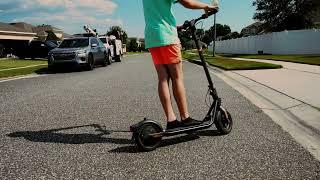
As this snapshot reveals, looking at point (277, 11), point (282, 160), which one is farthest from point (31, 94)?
point (277, 11)

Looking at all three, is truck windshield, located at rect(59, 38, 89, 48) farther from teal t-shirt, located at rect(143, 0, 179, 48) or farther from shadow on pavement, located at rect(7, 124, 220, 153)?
teal t-shirt, located at rect(143, 0, 179, 48)

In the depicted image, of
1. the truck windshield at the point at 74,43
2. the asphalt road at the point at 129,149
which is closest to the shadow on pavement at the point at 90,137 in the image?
the asphalt road at the point at 129,149

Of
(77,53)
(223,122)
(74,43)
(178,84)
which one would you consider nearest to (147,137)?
(178,84)

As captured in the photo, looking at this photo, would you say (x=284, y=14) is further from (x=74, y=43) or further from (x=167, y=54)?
(x=167, y=54)

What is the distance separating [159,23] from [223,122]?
1.48m

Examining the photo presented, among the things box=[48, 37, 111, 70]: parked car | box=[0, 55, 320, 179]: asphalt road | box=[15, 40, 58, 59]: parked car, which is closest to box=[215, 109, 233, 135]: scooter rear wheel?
box=[0, 55, 320, 179]: asphalt road

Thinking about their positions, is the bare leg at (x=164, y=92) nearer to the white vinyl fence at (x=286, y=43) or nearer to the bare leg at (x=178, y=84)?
the bare leg at (x=178, y=84)

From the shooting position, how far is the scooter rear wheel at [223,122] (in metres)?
5.27

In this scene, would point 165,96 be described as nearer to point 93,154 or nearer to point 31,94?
point 93,154

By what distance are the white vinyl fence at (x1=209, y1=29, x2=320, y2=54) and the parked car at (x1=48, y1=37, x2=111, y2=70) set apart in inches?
750

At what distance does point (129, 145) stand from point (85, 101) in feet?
14.2

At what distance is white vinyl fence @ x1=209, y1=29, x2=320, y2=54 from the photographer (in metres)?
34.5

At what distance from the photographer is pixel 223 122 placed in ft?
17.6

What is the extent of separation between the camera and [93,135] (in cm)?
553
